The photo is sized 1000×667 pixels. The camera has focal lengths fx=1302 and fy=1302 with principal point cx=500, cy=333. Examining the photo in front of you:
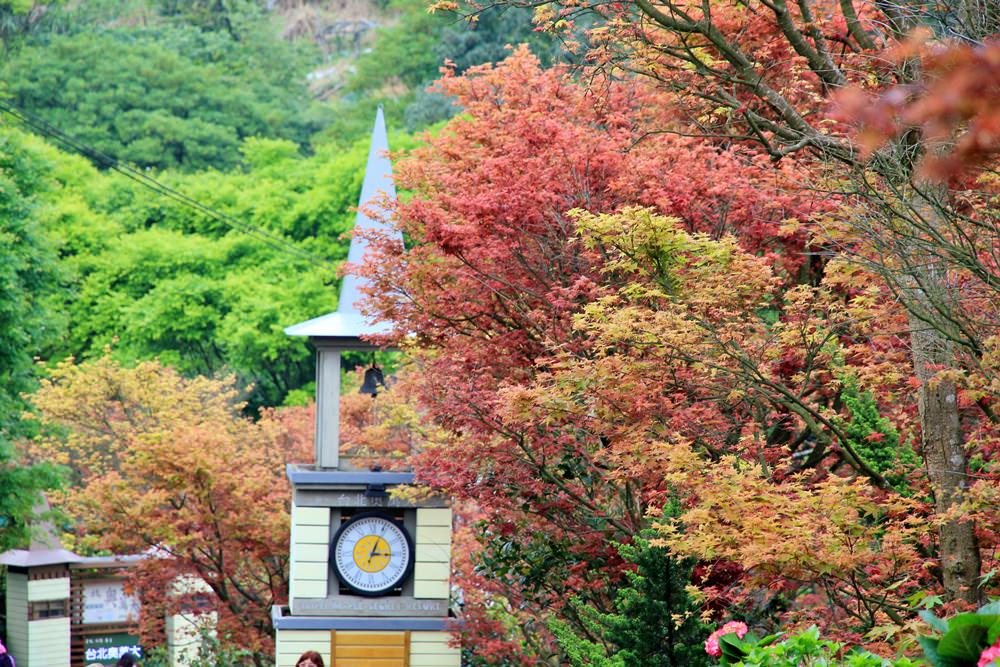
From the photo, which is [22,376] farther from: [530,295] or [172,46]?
[172,46]

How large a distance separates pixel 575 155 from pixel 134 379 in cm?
1300

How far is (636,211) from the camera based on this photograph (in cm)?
786

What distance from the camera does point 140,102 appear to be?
42812mm

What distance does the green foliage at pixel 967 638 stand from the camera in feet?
15.0

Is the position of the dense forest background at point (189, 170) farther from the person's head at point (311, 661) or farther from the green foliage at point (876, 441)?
the green foliage at point (876, 441)

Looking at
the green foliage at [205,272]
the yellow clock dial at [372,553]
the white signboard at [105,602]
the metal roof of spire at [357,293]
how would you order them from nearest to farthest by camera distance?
the yellow clock dial at [372,553], the metal roof of spire at [357,293], the white signboard at [105,602], the green foliage at [205,272]

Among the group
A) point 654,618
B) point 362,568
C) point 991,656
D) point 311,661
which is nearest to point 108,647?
point 362,568

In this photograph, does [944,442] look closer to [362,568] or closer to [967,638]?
[967,638]

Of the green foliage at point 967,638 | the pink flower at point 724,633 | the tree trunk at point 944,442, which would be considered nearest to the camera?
the green foliage at point 967,638

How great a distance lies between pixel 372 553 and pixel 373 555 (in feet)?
0.08

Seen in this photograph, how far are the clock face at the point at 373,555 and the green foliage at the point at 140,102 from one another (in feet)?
101

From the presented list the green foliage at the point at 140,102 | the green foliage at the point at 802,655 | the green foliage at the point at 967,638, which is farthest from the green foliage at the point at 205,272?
the green foliage at the point at 967,638

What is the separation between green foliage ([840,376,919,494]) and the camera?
8.00 meters

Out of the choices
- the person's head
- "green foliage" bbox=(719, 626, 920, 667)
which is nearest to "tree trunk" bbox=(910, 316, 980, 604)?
"green foliage" bbox=(719, 626, 920, 667)
